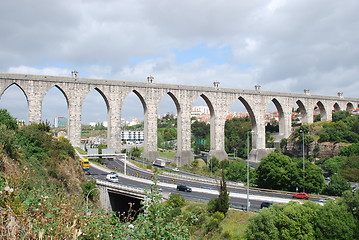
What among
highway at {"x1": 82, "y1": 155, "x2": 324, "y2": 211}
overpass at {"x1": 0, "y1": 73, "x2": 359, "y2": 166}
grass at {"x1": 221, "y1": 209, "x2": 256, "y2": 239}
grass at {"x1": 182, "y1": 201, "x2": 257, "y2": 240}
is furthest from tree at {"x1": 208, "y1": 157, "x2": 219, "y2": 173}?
grass at {"x1": 221, "y1": 209, "x2": 256, "y2": 239}

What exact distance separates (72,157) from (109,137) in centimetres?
1136

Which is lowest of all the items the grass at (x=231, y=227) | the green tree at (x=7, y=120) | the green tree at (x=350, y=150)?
the grass at (x=231, y=227)

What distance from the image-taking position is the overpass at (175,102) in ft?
122

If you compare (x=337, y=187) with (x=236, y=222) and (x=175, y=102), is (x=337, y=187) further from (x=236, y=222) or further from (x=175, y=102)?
(x=175, y=102)

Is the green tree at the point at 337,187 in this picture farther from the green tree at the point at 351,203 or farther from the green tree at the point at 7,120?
the green tree at the point at 7,120

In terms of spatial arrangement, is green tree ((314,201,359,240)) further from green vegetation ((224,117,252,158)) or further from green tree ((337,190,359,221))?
green vegetation ((224,117,252,158))

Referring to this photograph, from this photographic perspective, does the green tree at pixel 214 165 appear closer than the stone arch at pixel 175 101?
Yes

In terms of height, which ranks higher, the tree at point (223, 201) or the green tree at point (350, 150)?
the green tree at point (350, 150)

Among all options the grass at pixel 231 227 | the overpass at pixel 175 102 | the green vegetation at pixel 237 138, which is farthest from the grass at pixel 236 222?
the green vegetation at pixel 237 138

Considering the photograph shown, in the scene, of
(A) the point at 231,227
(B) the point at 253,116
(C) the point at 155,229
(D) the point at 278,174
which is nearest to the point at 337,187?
(D) the point at 278,174

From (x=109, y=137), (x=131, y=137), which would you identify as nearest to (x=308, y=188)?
(x=109, y=137)

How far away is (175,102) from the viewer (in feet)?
155

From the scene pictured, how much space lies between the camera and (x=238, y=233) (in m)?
17.5

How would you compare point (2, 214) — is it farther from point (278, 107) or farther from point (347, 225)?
point (278, 107)
